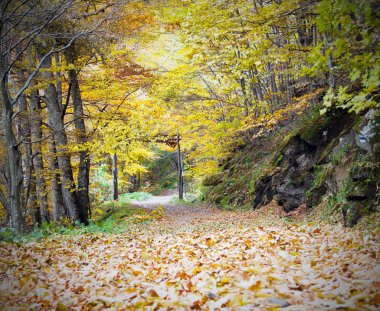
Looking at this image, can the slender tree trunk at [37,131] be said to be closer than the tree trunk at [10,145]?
No

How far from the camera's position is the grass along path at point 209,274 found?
2.85 metres

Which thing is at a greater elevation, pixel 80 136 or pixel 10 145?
pixel 80 136

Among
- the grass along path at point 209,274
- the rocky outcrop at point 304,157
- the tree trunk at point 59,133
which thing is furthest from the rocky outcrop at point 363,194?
the tree trunk at point 59,133

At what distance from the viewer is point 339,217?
239 inches

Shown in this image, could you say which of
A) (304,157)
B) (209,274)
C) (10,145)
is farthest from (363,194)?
(10,145)

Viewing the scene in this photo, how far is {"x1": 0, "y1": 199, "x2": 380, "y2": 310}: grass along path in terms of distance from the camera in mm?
2852

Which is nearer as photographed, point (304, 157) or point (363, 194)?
point (363, 194)

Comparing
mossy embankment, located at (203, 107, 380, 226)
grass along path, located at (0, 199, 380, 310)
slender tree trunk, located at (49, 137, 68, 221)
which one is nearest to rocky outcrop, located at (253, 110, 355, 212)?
mossy embankment, located at (203, 107, 380, 226)

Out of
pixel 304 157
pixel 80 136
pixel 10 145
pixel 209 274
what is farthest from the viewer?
pixel 80 136

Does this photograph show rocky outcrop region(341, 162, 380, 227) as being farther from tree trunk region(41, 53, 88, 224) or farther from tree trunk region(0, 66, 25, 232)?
tree trunk region(41, 53, 88, 224)

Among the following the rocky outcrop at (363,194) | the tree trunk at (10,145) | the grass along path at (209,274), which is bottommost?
the grass along path at (209,274)

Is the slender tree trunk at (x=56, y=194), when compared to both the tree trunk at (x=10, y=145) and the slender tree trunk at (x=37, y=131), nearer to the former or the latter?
the slender tree trunk at (x=37, y=131)

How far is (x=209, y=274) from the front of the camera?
151 inches

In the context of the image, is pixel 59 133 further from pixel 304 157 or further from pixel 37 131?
pixel 304 157
